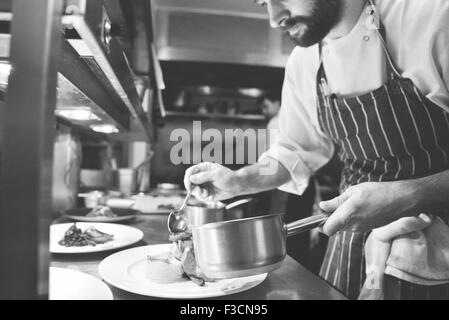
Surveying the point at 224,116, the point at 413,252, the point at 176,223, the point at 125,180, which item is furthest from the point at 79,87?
the point at 224,116

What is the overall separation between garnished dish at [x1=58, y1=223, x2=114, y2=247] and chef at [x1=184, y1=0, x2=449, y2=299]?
30 cm

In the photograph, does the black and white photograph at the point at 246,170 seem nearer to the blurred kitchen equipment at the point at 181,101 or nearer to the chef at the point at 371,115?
the chef at the point at 371,115

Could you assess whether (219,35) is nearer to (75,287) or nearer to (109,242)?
(109,242)

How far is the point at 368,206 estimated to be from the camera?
2.58 feet

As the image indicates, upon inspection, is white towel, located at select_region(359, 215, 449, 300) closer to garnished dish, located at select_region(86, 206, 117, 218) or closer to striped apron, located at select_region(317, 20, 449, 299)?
striped apron, located at select_region(317, 20, 449, 299)

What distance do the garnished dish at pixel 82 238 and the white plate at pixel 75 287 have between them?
27 centimetres

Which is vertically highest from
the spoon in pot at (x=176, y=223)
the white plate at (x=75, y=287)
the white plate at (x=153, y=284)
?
the spoon in pot at (x=176, y=223)

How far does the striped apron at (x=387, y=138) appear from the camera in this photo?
929 millimetres

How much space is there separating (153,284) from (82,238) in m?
0.38

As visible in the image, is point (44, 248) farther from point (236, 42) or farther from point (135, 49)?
point (236, 42)

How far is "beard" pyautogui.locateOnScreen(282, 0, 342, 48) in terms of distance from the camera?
100 centimetres

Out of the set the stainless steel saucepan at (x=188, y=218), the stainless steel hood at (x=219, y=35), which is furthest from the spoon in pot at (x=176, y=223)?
the stainless steel hood at (x=219, y=35)

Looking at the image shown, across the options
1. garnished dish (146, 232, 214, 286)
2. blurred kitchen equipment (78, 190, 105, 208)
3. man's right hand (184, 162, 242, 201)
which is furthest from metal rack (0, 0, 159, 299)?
blurred kitchen equipment (78, 190, 105, 208)
